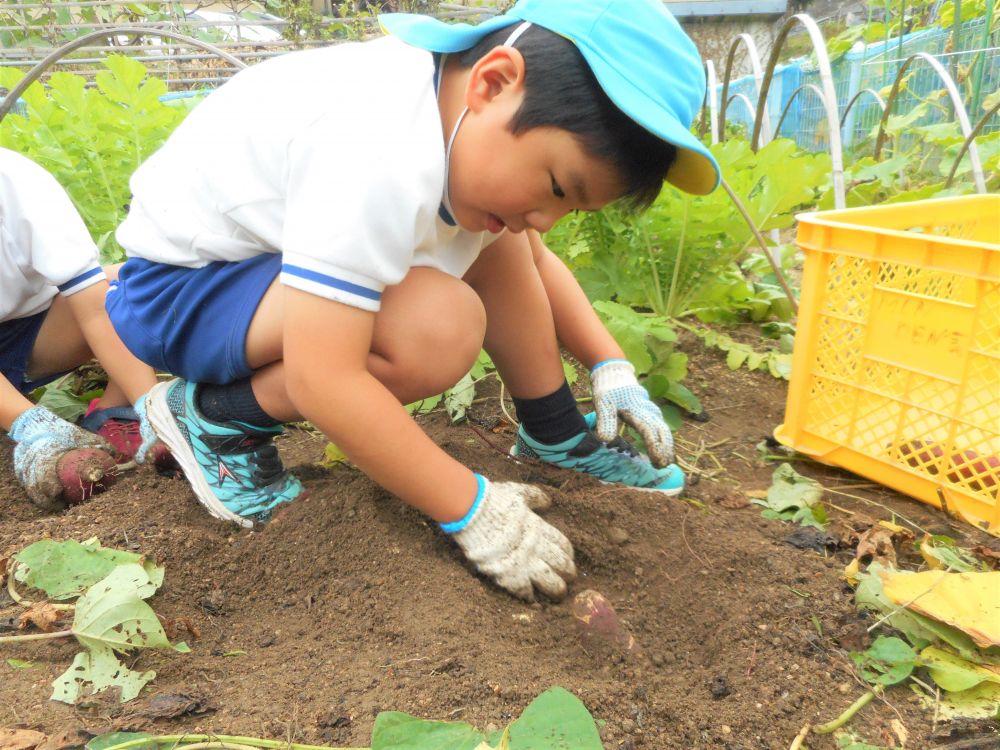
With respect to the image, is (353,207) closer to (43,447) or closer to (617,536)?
(617,536)

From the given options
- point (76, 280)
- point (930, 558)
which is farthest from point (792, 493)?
point (76, 280)

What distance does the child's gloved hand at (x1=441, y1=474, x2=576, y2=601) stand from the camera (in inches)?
52.6

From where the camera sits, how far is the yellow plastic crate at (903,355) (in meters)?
1.61

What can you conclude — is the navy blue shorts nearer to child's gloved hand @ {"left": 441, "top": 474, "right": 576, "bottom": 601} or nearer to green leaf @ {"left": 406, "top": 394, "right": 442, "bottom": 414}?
green leaf @ {"left": 406, "top": 394, "right": 442, "bottom": 414}

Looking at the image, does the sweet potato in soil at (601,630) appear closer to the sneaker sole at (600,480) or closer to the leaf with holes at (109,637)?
the sneaker sole at (600,480)

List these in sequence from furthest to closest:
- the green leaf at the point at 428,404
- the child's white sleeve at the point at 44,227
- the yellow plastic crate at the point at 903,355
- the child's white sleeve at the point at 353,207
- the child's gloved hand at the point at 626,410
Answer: the green leaf at the point at 428,404 → the child's white sleeve at the point at 44,227 → the child's gloved hand at the point at 626,410 → the yellow plastic crate at the point at 903,355 → the child's white sleeve at the point at 353,207

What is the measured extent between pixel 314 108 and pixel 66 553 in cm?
83

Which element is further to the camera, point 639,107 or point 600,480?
point 600,480

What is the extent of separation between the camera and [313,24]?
→ 836 centimetres

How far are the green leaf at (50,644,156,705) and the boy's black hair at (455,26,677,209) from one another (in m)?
0.93

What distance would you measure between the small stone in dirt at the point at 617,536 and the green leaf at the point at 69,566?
2.56 ft

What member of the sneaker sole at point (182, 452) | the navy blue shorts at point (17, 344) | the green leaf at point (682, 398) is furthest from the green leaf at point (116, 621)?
the green leaf at point (682, 398)

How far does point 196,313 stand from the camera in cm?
146

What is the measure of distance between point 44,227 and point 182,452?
0.72 m
